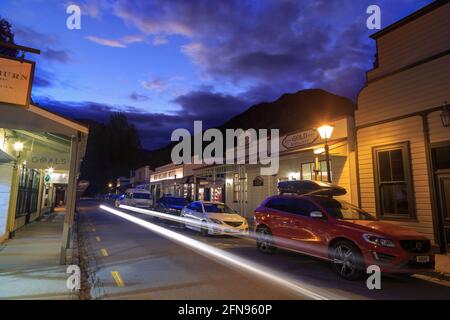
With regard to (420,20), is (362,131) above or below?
below

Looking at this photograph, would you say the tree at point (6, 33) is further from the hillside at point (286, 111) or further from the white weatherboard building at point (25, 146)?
the hillside at point (286, 111)

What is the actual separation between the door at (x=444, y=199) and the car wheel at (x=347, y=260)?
16.8 feet

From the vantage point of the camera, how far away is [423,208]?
11375 mm

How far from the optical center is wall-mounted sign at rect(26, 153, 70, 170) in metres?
13.9

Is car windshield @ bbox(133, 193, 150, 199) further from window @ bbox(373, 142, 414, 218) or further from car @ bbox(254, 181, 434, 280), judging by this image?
window @ bbox(373, 142, 414, 218)

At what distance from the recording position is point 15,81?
694 cm

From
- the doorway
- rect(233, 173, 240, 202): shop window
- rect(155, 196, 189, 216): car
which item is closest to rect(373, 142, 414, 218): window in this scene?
the doorway

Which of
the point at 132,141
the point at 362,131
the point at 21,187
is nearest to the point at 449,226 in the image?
the point at 362,131

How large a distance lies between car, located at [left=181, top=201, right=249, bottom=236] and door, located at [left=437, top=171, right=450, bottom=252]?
698 cm

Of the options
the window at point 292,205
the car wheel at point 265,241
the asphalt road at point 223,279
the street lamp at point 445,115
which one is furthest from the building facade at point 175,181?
the street lamp at point 445,115

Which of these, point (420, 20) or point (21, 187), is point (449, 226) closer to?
point (420, 20)

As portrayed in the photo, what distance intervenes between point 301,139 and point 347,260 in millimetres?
11077

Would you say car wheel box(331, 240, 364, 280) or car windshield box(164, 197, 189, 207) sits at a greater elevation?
car windshield box(164, 197, 189, 207)
